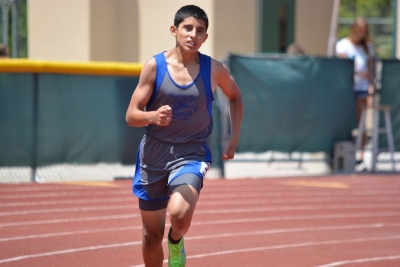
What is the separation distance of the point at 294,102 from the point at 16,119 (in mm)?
4448

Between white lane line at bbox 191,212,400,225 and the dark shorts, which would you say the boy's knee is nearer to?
the dark shorts

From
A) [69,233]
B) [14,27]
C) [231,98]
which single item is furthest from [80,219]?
[14,27]

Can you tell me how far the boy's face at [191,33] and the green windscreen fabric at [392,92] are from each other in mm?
8947

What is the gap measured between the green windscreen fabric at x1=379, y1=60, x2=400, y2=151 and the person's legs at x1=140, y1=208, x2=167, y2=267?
901 cm

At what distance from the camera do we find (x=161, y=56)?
505 centimetres

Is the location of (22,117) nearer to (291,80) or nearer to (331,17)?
(291,80)

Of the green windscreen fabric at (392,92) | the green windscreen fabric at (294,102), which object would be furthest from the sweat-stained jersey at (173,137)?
the green windscreen fabric at (392,92)

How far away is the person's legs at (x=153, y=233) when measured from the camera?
4996 mm

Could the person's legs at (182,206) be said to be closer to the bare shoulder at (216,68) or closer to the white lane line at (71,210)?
the bare shoulder at (216,68)

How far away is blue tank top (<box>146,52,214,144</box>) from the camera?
4.93m

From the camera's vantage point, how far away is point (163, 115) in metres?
4.55

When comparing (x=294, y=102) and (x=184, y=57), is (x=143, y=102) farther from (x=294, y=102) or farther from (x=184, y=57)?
(x=294, y=102)

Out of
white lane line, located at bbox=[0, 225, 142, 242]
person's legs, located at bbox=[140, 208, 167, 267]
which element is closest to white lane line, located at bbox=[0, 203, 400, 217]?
white lane line, located at bbox=[0, 225, 142, 242]

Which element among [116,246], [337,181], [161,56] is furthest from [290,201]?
[161,56]
